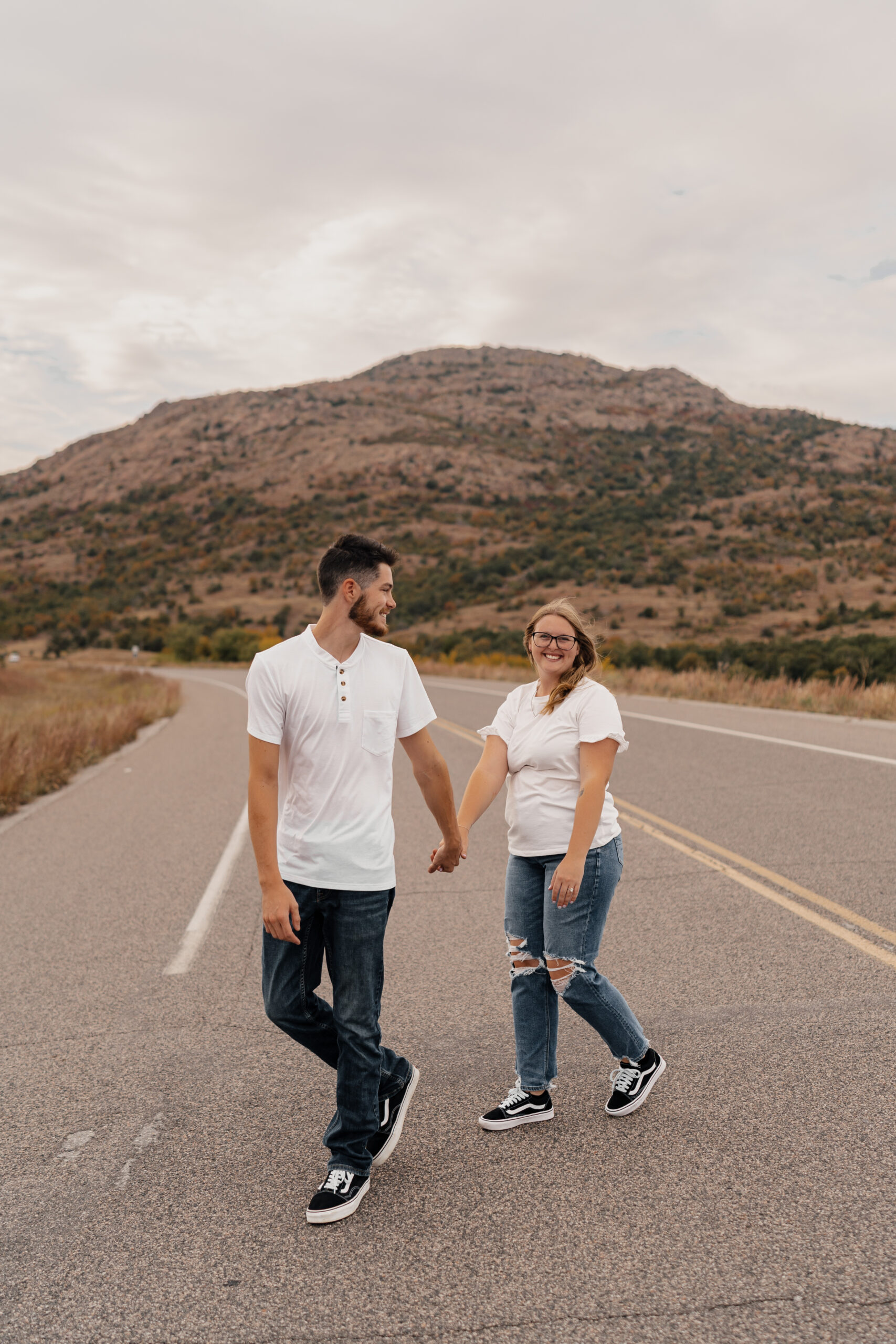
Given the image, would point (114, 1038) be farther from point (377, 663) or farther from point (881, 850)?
point (881, 850)

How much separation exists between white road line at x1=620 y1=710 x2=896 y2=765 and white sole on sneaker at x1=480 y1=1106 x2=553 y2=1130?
870 centimetres

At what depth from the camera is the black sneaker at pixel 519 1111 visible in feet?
11.9

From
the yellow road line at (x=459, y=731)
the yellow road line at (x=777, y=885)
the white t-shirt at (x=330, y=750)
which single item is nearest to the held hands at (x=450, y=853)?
the white t-shirt at (x=330, y=750)

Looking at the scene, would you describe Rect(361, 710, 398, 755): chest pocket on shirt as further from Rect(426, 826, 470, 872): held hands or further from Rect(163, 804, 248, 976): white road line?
Rect(163, 804, 248, 976): white road line

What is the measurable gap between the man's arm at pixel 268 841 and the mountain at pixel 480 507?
1525 inches

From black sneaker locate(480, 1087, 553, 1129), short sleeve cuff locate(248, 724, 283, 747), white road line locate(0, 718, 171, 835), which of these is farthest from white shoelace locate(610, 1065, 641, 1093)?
white road line locate(0, 718, 171, 835)

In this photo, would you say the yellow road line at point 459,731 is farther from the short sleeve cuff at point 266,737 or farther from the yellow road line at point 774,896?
the short sleeve cuff at point 266,737

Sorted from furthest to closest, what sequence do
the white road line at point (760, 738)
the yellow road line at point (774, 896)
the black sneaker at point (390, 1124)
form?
the white road line at point (760, 738)
the yellow road line at point (774, 896)
the black sneaker at point (390, 1124)

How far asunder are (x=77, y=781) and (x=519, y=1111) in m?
11.2

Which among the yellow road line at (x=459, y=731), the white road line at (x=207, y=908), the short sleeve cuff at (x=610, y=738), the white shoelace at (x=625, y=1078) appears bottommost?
the yellow road line at (x=459, y=731)

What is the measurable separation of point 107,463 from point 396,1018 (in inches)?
5601

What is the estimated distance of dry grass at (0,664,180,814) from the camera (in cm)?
1258

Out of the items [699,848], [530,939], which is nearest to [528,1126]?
[530,939]

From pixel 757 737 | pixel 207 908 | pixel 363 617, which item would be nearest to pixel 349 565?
pixel 363 617
